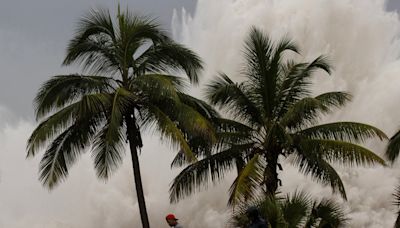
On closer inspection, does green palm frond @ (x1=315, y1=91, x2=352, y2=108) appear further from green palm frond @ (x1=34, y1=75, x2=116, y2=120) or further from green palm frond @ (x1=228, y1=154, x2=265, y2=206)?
green palm frond @ (x1=34, y1=75, x2=116, y2=120)

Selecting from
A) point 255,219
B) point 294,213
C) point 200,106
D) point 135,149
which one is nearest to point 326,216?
point 294,213

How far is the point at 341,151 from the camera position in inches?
988

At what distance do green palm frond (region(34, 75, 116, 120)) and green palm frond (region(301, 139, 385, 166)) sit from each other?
296 inches

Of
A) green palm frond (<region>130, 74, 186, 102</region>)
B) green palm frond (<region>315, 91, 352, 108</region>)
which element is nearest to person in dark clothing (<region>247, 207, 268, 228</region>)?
green palm frond (<region>130, 74, 186, 102</region>)

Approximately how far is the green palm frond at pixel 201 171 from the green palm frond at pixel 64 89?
431 cm

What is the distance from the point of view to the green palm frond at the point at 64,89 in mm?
24469

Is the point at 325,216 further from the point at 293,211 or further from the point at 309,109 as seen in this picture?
the point at 309,109

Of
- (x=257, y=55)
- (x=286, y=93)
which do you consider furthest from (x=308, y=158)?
(x=257, y=55)

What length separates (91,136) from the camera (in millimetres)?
24844

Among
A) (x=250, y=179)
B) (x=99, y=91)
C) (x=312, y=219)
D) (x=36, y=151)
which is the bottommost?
(x=312, y=219)

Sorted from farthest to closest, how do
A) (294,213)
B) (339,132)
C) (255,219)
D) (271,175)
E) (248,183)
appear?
(339,132)
(271,175)
(248,183)
(294,213)
(255,219)

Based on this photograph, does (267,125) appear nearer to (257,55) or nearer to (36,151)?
(257,55)

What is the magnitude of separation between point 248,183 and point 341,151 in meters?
4.09

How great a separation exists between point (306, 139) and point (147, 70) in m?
6.21
